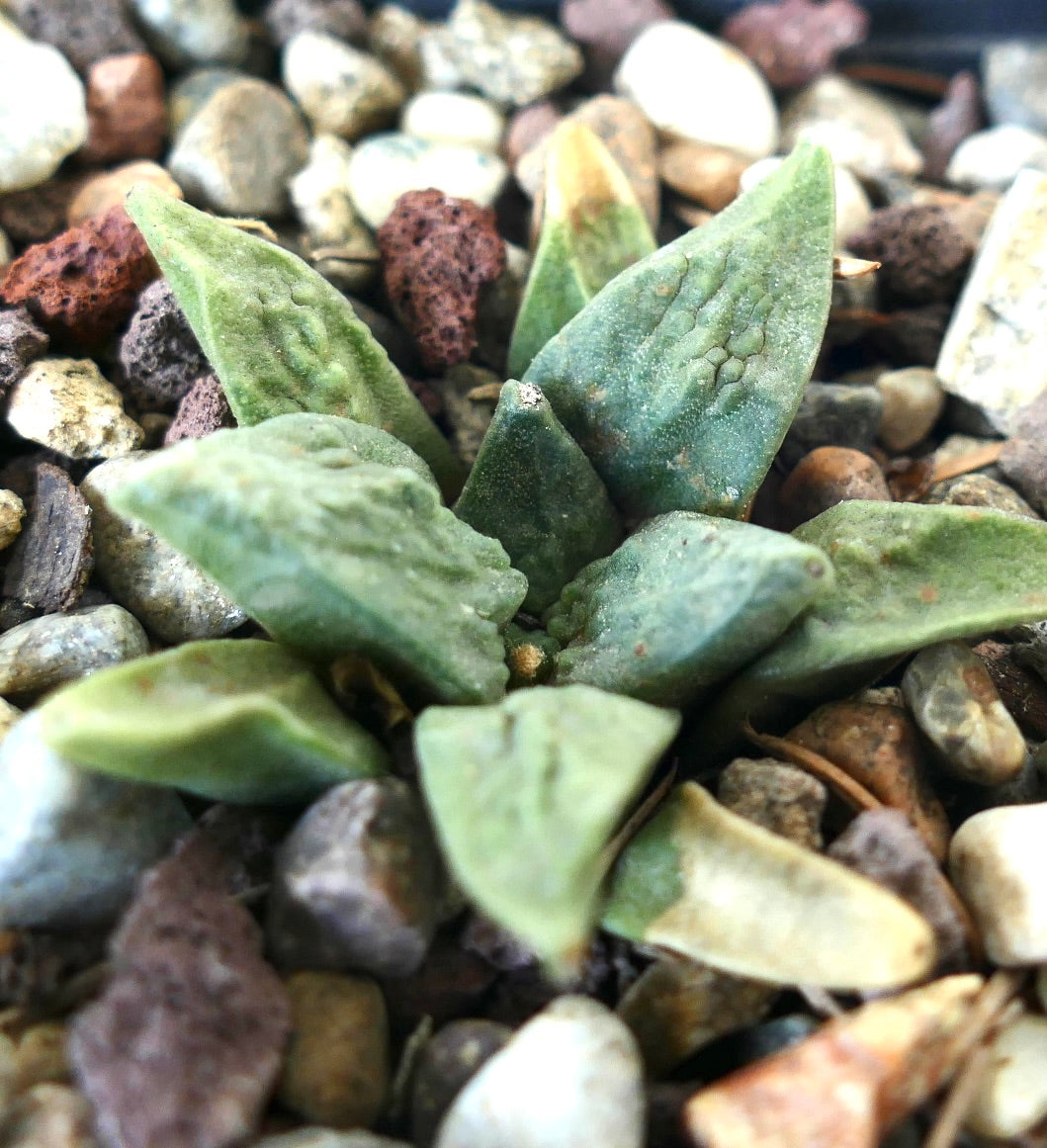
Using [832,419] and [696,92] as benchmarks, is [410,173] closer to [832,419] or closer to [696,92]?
[696,92]

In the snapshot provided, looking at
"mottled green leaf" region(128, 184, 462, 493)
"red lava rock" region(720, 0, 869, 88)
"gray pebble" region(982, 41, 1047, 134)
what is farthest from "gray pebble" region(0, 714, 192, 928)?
"gray pebble" region(982, 41, 1047, 134)

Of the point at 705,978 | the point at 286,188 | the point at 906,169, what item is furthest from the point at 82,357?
the point at 906,169

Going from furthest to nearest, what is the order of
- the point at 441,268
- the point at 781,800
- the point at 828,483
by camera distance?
the point at 441,268, the point at 828,483, the point at 781,800

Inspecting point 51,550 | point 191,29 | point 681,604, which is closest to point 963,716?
point 681,604

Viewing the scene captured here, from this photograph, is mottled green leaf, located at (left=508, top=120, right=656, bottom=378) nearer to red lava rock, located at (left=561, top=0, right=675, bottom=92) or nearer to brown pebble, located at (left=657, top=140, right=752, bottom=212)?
brown pebble, located at (left=657, top=140, right=752, bottom=212)

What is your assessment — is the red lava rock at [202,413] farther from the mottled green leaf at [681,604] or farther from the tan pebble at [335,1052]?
the tan pebble at [335,1052]

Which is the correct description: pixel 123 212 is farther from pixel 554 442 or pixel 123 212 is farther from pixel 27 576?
pixel 554 442

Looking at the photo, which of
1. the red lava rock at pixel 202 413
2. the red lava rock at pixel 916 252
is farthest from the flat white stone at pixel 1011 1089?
the red lava rock at pixel 916 252
